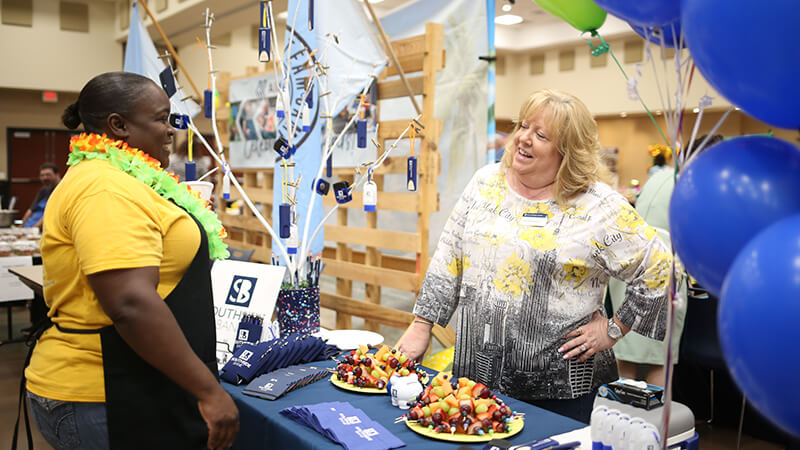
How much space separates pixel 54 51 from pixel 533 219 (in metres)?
10.4

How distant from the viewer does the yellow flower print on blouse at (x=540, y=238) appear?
186 centimetres

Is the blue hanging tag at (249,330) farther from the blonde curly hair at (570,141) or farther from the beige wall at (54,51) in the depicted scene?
the beige wall at (54,51)

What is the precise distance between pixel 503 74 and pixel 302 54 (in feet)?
32.8

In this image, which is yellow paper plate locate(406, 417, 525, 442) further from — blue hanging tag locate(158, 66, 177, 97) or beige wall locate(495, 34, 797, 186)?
beige wall locate(495, 34, 797, 186)

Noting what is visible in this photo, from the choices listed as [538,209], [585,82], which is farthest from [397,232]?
[585,82]

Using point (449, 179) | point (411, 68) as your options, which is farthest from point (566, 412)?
point (411, 68)

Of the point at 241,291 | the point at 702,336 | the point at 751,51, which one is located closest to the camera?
the point at 751,51

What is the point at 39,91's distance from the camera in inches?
420

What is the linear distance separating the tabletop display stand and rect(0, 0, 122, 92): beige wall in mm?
8011

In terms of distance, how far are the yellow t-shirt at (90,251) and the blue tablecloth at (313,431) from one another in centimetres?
45

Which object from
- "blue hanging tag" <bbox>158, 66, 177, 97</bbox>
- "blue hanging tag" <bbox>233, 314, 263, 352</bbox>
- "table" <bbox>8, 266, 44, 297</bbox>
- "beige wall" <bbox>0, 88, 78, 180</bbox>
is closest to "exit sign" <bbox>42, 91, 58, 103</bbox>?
"beige wall" <bbox>0, 88, 78, 180</bbox>

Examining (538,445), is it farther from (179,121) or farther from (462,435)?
(179,121)

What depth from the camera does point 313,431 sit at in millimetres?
1487

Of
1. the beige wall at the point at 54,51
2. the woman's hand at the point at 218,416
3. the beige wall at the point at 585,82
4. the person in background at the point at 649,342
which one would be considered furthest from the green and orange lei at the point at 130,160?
the beige wall at the point at 54,51
